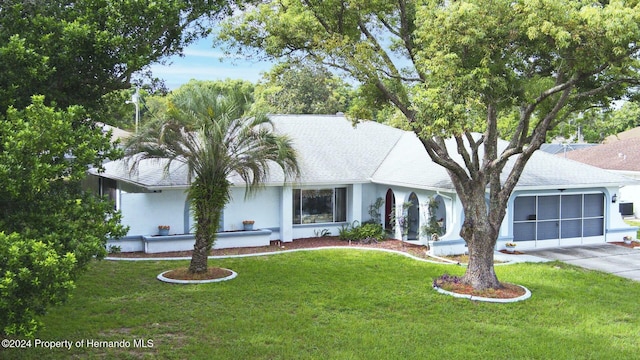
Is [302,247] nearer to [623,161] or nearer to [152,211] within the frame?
[152,211]

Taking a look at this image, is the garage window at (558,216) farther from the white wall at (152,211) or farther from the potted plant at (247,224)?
the white wall at (152,211)

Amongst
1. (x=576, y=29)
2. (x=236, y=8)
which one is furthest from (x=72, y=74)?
(x=576, y=29)

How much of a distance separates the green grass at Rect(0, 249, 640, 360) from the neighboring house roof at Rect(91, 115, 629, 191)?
4.56m

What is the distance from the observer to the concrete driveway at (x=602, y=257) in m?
18.6

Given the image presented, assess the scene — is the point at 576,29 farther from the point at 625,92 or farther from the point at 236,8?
the point at 236,8

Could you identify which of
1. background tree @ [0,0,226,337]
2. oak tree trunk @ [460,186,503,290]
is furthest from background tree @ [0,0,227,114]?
oak tree trunk @ [460,186,503,290]

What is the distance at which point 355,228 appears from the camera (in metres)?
23.6

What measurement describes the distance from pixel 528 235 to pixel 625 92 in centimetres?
823

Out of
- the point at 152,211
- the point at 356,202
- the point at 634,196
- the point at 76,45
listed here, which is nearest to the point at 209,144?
the point at 152,211

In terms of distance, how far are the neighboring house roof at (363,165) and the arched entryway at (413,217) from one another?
4.42 feet

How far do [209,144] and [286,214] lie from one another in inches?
294

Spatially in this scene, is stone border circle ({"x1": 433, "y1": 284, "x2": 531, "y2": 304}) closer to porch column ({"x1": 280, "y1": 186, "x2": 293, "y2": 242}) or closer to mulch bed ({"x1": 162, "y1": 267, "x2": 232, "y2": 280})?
mulch bed ({"x1": 162, "y1": 267, "x2": 232, "y2": 280})

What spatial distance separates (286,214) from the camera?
74.8 ft

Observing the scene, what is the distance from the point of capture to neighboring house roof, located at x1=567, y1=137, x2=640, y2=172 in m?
35.5
